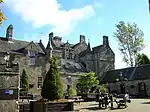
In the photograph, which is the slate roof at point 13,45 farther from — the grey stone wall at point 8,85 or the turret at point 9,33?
the grey stone wall at point 8,85

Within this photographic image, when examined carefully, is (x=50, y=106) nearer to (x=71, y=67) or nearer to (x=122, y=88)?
(x=71, y=67)

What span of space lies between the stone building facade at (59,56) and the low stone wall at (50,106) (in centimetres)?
1386

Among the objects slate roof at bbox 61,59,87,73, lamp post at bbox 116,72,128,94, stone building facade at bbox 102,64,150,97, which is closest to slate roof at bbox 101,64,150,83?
stone building facade at bbox 102,64,150,97

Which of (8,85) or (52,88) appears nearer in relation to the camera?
(8,85)

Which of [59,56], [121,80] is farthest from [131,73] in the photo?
[59,56]

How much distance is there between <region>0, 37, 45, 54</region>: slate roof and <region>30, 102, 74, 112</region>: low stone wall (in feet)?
70.0

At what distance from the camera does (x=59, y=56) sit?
5172cm

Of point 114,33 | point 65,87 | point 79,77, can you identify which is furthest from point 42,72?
point 114,33

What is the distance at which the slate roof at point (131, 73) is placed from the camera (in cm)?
4528

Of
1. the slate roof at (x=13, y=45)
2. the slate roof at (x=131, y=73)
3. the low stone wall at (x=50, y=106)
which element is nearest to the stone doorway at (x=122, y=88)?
the slate roof at (x=131, y=73)

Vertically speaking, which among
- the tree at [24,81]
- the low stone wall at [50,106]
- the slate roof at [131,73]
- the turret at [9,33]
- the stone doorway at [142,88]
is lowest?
the low stone wall at [50,106]

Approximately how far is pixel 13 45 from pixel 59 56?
13760mm

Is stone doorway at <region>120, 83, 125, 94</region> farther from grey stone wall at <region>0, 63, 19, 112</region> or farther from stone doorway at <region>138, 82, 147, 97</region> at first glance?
grey stone wall at <region>0, 63, 19, 112</region>

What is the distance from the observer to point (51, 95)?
19.2 meters
